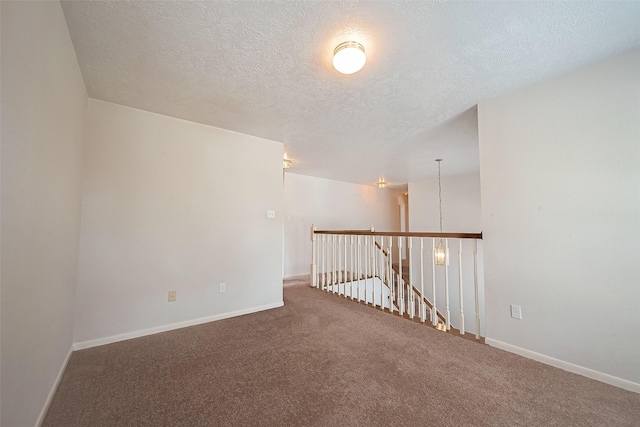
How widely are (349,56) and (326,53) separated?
21 centimetres

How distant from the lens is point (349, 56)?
1.52m

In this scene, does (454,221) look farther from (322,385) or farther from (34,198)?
(34,198)

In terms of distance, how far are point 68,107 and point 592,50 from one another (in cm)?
351

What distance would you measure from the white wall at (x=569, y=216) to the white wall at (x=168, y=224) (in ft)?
8.19

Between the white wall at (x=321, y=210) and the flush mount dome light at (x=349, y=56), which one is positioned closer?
the flush mount dome light at (x=349, y=56)

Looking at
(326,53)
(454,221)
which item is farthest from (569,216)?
(454,221)

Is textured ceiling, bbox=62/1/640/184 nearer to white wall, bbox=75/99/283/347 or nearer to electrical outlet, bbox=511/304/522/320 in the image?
white wall, bbox=75/99/283/347

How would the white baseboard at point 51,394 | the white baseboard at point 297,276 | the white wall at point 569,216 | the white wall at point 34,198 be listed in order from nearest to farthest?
the white wall at point 34,198, the white baseboard at point 51,394, the white wall at point 569,216, the white baseboard at point 297,276

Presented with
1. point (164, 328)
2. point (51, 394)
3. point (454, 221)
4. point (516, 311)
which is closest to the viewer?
point (51, 394)

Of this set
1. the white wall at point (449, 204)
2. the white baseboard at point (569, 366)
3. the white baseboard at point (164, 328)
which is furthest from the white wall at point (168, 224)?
the white wall at point (449, 204)

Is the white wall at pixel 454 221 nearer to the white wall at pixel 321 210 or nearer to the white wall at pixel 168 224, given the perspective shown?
the white wall at pixel 321 210

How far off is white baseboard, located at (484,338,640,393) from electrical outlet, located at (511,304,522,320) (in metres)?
0.25

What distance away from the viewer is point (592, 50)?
5.30 ft

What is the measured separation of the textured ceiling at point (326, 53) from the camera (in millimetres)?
1341
